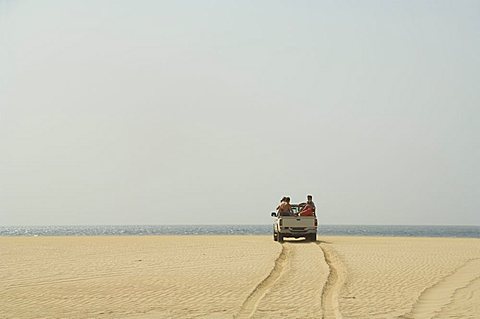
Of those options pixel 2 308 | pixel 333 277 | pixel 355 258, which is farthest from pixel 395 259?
pixel 2 308

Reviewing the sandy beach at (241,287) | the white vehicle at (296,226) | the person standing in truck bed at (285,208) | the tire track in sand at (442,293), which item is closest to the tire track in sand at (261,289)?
the sandy beach at (241,287)

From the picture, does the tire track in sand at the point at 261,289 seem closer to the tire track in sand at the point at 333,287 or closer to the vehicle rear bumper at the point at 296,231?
the tire track in sand at the point at 333,287

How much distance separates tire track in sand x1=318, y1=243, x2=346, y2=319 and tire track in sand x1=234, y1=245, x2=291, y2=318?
53.8 inches

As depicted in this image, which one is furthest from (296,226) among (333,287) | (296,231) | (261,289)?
(261,289)

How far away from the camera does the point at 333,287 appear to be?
14.6 metres

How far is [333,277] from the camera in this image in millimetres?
16469

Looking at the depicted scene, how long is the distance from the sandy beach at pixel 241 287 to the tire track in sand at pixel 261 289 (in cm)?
2

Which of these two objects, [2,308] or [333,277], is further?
[333,277]

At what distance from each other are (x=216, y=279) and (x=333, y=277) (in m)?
3.26

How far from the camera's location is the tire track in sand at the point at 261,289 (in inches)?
449

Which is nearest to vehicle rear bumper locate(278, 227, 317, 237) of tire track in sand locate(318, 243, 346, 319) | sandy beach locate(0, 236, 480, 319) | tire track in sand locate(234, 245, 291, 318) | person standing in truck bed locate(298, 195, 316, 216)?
person standing in truck bed locate(298, 195, 316, 216)

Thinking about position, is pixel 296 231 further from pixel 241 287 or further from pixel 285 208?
pixel 241 287

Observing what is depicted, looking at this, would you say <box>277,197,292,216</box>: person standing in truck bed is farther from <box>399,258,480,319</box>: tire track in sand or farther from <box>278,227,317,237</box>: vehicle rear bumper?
<box>399,258,480,319</box>: tire track in sand

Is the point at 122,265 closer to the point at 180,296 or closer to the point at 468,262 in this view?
the point at 180,296
